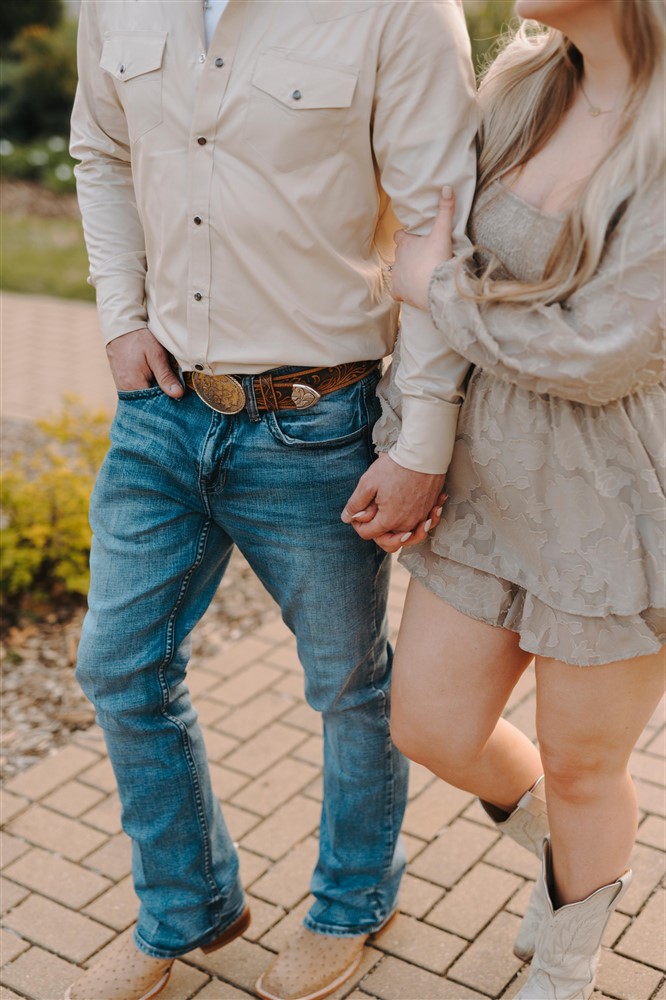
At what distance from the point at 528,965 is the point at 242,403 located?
4.54 feet

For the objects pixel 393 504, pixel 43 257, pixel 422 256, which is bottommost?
pixel 43 257

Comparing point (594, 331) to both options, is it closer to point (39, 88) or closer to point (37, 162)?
point (37, 162)

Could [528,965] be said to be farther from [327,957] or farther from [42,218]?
[42,218]

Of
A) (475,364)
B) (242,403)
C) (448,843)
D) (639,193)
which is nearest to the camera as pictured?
(639,193)

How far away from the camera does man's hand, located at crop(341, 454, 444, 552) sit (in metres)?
1.99

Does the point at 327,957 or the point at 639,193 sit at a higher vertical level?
the point at 639,193

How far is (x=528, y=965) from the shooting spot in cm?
249

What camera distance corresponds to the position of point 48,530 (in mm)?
4090

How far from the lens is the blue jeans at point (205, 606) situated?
212 centimetres

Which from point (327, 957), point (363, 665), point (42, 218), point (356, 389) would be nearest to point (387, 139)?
point (356, 389)

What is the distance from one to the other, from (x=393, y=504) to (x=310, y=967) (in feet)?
3.56

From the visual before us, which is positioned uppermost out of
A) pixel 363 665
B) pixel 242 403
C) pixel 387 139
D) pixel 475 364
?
pixel 387 139

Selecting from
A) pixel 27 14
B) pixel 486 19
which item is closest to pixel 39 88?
pixel 27 14

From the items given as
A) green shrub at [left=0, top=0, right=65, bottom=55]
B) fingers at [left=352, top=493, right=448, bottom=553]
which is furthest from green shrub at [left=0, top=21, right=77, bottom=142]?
fingers at [left=352, top=493, right=448, bottom=553]
